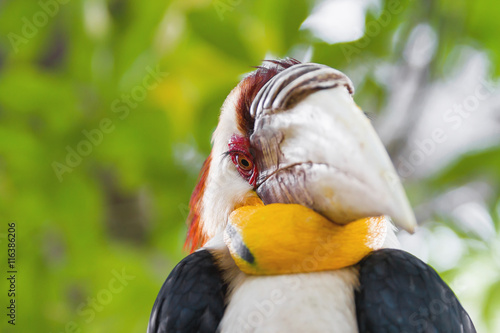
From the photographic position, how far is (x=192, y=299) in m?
1.11

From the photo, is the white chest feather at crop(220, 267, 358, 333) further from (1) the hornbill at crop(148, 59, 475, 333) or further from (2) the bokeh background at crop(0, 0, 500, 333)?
(2) the bokeh background at crop(0, 0, 500, 333)

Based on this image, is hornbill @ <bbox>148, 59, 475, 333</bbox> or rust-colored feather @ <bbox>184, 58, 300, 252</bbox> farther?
rust-colored feather @ <bbox>184, 58, 300, 252</bbox>

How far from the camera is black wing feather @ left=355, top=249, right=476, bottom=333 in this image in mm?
1015

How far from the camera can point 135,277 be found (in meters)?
1.85

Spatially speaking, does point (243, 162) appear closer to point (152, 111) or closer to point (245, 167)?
point (245, 167)

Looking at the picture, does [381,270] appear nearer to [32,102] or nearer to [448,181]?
[448,181]

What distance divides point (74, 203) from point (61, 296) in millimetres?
359

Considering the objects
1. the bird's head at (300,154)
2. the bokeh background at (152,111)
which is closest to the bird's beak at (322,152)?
the bird's head at (300,154)

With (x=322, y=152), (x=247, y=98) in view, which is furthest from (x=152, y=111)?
(x=322, y=152)

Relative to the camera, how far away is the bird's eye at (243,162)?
→ 4.19 ft

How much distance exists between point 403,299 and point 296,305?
0.67 feet

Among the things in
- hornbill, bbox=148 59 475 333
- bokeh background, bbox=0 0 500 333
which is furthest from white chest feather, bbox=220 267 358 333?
bokeh background, bbox=0 0 500 333

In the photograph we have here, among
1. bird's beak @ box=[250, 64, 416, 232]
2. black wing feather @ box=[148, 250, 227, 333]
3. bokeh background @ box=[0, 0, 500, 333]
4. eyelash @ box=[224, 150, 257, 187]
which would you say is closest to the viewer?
bird's beak @ box=[250, 64, 416, 232]

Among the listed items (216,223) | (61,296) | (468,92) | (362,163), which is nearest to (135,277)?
(61,296)
